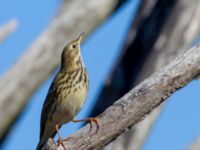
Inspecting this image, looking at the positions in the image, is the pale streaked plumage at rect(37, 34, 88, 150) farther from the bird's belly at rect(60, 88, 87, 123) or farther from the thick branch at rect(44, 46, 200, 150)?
the thick branch at rect(44, 46, 200, 150)

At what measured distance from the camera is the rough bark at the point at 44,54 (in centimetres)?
675

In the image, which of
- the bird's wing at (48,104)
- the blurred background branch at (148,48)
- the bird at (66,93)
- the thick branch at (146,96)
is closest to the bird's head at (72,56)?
the bird at (66,93)

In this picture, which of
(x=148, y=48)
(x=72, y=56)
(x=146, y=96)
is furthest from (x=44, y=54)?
(x=146, y=96)

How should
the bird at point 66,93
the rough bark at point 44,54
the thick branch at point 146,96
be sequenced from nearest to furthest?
the thick branch at point 146,96 → the rough bark at point 44,54 → the bird at point 66,93

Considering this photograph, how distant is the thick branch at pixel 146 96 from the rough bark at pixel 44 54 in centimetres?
131

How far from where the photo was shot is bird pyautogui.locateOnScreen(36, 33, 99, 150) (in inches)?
275

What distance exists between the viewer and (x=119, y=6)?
7.65m

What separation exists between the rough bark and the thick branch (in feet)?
4.29

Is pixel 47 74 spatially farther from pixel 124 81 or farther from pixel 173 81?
pixel 173 81

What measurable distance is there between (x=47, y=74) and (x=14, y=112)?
466mm

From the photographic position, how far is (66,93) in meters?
7.17

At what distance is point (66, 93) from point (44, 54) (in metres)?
0.40

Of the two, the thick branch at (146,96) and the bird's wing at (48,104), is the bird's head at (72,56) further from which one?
the thick branch at (146,96)

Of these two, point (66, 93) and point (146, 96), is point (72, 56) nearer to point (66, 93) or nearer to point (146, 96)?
point (66, 93)
